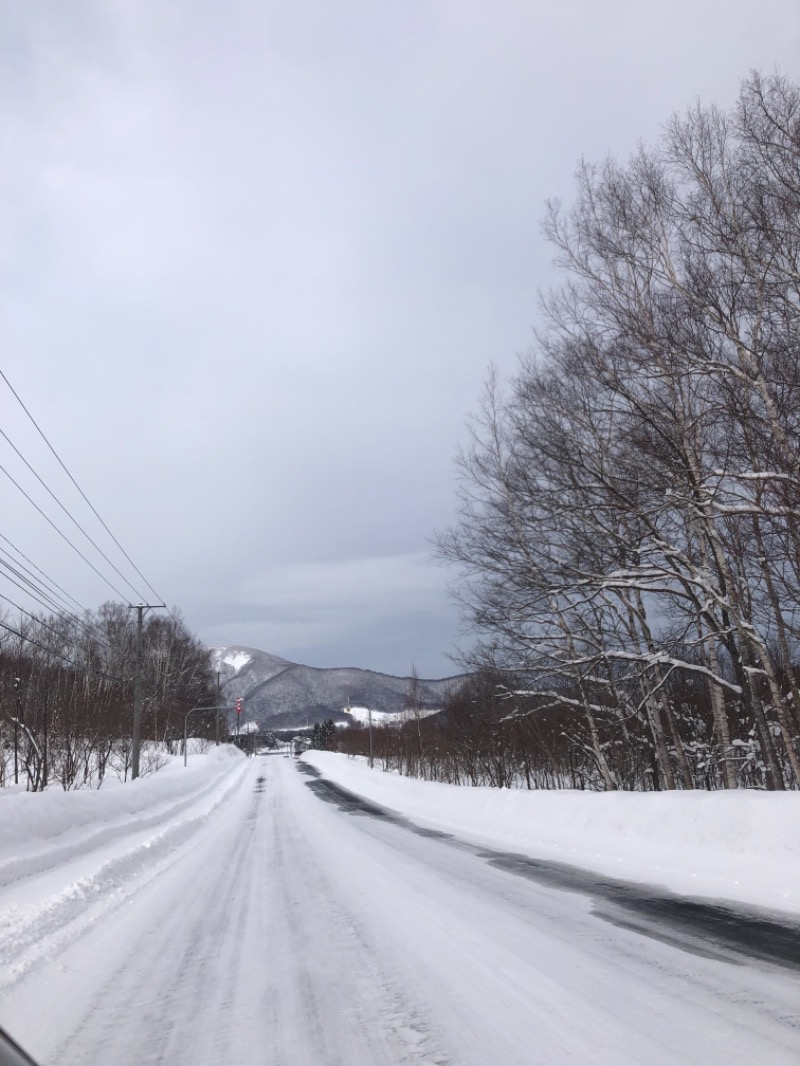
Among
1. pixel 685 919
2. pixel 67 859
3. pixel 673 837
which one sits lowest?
pixel 67 859

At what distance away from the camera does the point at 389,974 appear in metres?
4.72

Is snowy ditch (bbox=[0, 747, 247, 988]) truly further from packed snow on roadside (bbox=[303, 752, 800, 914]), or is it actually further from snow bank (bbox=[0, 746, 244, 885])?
packed snow on roadside (bbox=[303, 752, 800, 914])

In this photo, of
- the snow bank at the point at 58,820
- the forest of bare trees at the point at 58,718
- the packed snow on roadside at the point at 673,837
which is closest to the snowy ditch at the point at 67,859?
the snow bank at the point at 58,820

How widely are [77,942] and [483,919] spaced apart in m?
3.60

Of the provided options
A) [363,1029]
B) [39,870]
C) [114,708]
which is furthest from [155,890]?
[114,708]

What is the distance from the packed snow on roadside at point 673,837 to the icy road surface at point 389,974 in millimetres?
981

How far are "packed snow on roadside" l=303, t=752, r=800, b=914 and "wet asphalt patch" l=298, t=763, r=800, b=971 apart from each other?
1.21 ft

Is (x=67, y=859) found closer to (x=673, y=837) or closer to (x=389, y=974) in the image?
(x=389, y=974)

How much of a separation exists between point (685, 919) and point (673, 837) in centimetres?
364

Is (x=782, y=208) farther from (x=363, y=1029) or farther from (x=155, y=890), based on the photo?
(x=155, y=890)

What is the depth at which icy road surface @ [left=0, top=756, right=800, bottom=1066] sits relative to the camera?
11.5 feet

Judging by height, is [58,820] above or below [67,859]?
above

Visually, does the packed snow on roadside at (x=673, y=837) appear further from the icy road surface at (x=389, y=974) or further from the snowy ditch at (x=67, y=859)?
the snowy ditch at (x=67, y=859)

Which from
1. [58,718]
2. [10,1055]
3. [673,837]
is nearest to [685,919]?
[673,837]
